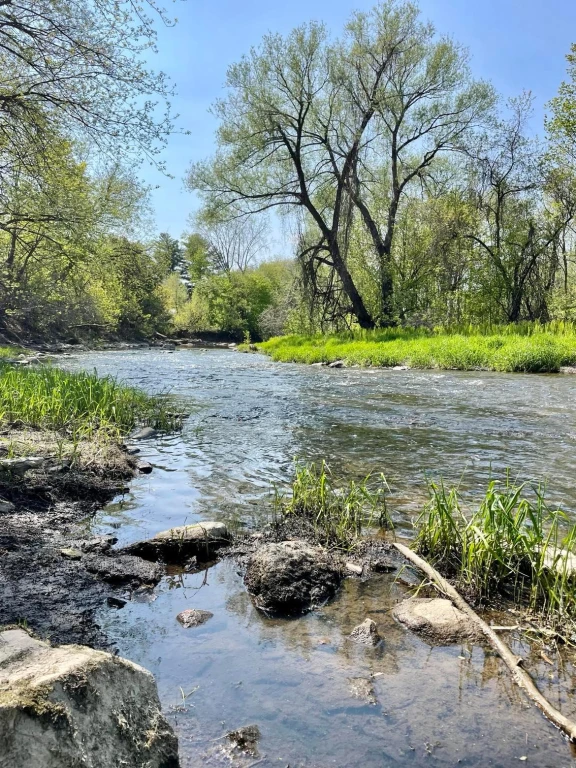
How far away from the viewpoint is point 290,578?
3672 mm

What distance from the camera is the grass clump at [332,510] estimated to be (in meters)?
4.57

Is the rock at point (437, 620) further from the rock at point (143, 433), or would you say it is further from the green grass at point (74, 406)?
the rock at point (143, 433)

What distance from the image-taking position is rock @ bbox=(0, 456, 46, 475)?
18.6 feet

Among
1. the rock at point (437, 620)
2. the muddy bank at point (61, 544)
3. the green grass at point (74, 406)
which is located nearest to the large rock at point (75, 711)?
the muddy bank at point (61, 544)

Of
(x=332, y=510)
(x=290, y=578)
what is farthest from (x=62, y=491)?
(x=290, y=578)

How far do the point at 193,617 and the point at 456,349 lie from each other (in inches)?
735

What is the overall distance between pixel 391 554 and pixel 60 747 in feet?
10.3

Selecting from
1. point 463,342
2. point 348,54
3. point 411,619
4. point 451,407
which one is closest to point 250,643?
point 411,619

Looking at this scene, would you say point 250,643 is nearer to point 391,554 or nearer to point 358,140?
point 391,554

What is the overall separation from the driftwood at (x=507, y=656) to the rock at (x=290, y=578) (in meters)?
0.64

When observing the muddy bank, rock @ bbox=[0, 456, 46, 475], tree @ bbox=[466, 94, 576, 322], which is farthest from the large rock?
tree @ bbox=[466, 94, 576, 322]

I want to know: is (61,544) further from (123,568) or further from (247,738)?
(247,738)

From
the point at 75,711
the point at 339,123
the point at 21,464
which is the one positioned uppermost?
the point at 339,123

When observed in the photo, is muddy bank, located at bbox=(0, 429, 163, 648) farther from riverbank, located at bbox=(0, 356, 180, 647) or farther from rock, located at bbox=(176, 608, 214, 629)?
rock, located at bbox=(176, 608, 214, 629)
